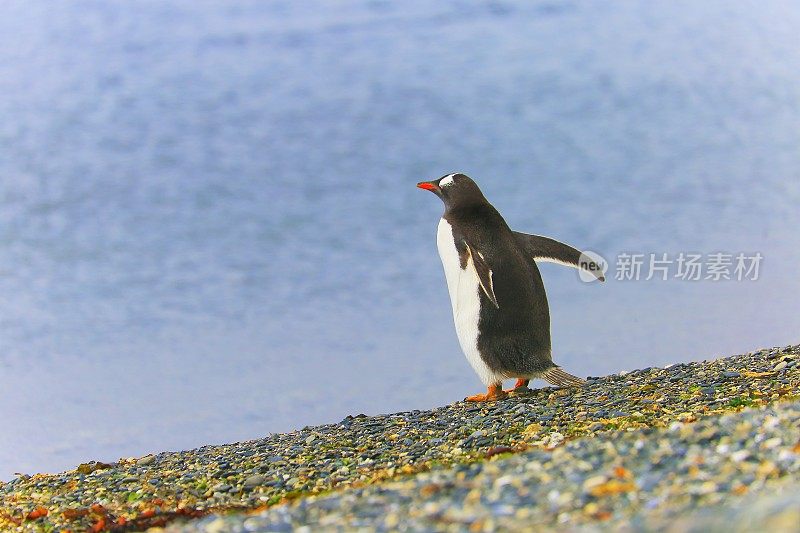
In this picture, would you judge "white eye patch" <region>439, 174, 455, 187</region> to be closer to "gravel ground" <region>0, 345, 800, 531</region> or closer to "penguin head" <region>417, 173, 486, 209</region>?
"penguin head" <region>417, 173, 486, 209</region>

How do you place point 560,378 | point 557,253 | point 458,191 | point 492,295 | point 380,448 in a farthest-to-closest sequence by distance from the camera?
point 557,253 < point 458,191 < point 560,378 < point 492,295 < point 380,448

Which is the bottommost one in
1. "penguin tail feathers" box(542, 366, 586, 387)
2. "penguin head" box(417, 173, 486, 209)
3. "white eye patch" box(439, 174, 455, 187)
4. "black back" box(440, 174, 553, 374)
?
"penguin tail feathers" box(542, 366, 586, 387)

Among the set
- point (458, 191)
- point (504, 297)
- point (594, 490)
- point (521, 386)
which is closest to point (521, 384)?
point (521, 386)

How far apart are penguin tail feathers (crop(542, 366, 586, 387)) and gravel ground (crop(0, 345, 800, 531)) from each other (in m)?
0.07

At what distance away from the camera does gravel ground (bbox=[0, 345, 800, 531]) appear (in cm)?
464

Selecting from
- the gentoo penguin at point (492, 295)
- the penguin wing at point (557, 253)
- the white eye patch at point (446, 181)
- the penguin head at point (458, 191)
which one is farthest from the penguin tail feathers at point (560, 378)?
the white eye patch at point (446, 181)

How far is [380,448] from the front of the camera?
5547 millimetres

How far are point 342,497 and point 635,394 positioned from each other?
3.51 meters

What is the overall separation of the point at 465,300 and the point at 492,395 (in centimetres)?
70

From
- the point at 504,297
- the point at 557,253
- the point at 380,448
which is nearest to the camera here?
the point at 380,448

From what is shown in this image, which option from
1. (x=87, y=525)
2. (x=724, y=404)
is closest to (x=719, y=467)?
(x=724, y=404)

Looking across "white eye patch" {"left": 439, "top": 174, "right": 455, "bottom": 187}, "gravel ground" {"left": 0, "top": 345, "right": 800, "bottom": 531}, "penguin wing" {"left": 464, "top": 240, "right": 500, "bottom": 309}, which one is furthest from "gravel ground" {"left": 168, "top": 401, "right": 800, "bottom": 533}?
"white eye patch" {"left": 439, "top": 174, "right": 455, "bottom": 187}

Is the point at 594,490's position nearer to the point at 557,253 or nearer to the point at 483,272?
the point at 483,272

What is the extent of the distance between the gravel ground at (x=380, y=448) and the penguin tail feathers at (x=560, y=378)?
7 cm
